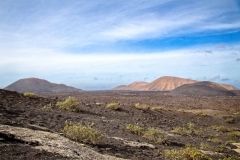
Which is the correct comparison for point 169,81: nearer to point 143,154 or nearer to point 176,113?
point 176,113

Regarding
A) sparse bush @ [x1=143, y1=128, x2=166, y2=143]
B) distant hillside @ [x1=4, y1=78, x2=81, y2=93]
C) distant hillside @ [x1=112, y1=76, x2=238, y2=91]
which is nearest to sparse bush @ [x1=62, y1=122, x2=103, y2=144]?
sparse bush @ [x1=143, y1=128, x2=166, y2=143]

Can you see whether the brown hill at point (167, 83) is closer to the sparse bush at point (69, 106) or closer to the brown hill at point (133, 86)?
the brown hill at point (133, 86)

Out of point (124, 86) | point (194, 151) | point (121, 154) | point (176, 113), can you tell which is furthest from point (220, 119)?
point (124, 86)

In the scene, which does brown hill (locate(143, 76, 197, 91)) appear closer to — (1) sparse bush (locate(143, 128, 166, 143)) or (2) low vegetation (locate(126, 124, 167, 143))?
(2) low vegetation (locate(126, 124, 167, 143))

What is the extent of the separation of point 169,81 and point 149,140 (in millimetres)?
113903

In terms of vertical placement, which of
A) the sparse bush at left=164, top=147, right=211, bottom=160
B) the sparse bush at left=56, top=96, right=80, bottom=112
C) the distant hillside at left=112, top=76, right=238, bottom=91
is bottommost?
the sparse bush at left=164, top=147, right=211, bottom=160

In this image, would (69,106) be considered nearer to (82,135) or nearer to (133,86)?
(82,135)

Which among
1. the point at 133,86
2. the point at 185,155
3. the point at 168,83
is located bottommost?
the point at 185,155

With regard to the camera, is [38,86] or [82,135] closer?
[82,135]

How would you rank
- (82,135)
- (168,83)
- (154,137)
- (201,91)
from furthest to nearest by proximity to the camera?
(168,83), (201,91), (154,137), (82,135)

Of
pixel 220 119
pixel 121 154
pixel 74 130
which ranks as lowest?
pixel 220 119

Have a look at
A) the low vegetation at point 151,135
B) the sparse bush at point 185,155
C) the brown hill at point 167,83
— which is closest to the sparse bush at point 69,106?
the low vegetation at point 151,135

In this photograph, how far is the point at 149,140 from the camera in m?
10.4

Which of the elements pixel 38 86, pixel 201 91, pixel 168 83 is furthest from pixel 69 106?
pixel 168 83
